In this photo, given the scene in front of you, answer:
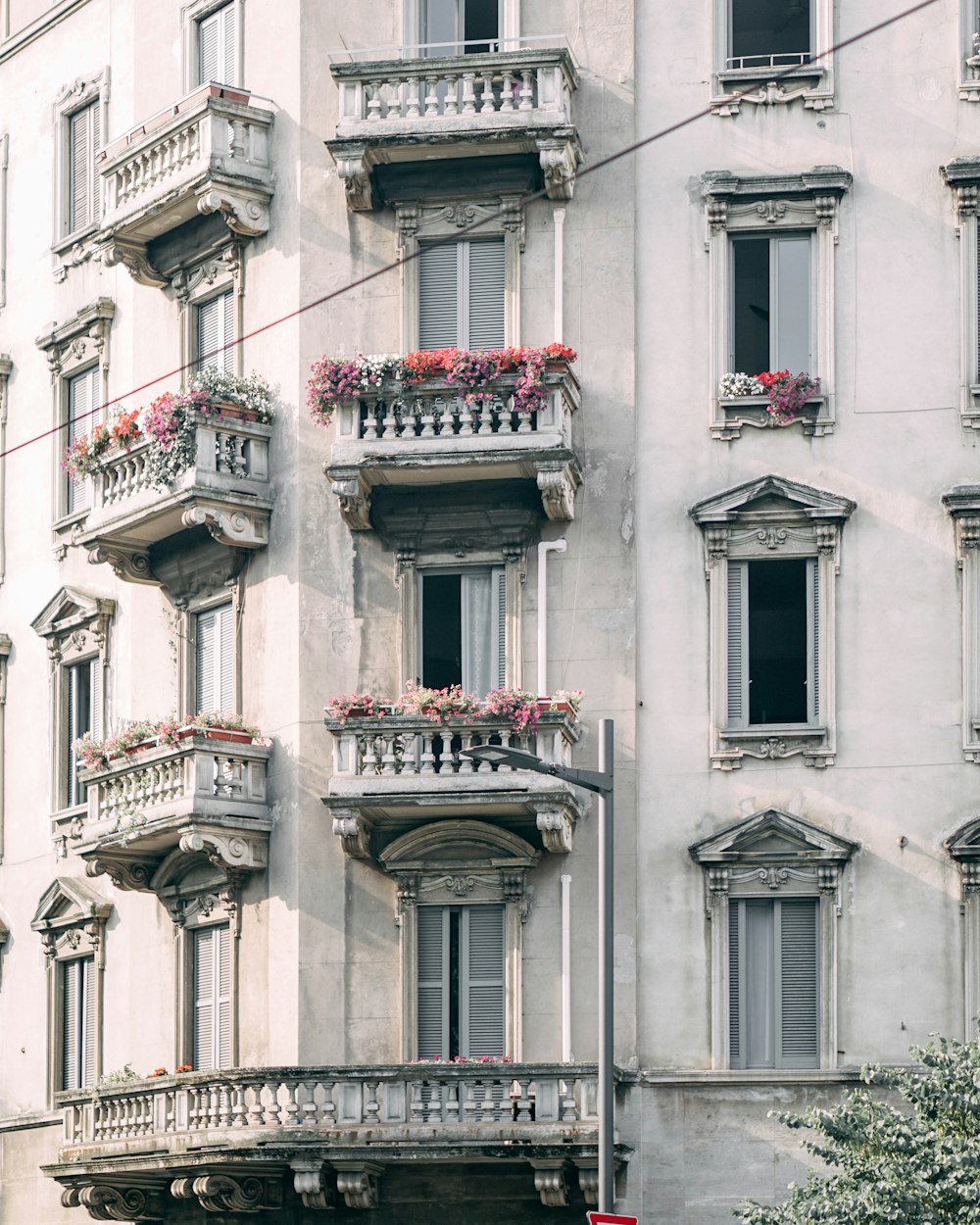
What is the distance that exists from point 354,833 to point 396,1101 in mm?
3731

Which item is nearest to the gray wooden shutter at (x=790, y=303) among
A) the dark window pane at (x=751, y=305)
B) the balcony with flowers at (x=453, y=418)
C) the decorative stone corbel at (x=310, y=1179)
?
the dark window pane at (x=751, y=305)

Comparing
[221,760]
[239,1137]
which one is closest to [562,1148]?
[239,1137]

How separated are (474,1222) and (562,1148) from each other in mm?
1970

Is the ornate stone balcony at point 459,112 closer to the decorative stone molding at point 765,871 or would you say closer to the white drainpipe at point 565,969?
the decorative stone molding at point 765,871

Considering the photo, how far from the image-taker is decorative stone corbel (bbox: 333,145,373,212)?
38.6m

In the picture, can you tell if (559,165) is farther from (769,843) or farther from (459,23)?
(769,843)

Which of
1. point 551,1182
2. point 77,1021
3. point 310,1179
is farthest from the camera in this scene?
point 77,1021

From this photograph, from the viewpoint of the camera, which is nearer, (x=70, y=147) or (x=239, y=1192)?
(x=239, y=1192)

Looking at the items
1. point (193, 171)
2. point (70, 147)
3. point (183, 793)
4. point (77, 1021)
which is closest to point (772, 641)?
point (183, 793)

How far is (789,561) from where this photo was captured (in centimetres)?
3753

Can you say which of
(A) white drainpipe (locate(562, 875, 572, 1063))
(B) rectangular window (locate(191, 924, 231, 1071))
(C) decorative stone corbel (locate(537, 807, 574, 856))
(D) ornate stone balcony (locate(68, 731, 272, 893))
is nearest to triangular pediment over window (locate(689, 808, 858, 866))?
(C) decorative stone corbel (locate(537, 807, 574, 856))

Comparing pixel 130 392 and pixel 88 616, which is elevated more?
pixel 130 392

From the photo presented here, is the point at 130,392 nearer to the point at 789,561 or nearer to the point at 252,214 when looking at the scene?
the point at 252,214

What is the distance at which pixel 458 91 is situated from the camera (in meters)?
38.7
